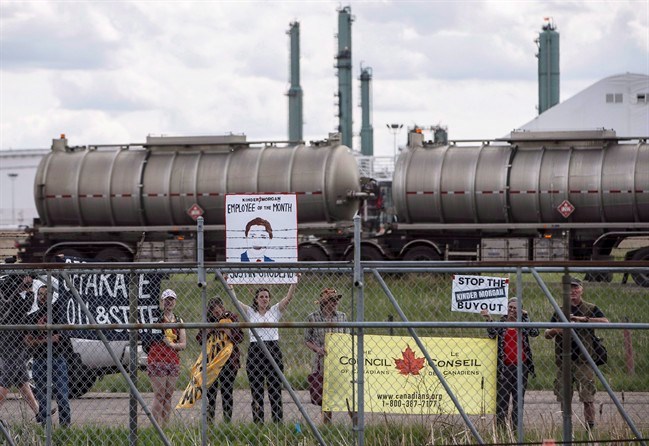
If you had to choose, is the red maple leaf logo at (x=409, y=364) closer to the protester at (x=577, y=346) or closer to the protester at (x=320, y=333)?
the protester at (x=320, y=333)

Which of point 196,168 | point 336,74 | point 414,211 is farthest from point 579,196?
point 336,74

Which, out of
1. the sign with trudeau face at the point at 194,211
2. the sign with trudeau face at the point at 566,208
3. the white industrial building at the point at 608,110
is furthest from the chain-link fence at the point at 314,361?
the white industrial building at the point at 608,110

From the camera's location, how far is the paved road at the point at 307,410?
10655mm

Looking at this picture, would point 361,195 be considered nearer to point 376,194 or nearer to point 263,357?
point 376,194

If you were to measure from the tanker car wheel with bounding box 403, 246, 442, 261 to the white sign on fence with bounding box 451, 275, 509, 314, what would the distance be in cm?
1896

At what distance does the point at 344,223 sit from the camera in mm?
28922

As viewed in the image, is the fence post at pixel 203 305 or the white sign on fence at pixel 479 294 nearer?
the fence post at pixel 203 305

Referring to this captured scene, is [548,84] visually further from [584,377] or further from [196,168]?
[584,377]

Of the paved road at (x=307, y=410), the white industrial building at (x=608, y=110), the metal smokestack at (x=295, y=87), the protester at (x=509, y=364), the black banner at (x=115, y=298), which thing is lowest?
the paved road at (x=307, y=410)

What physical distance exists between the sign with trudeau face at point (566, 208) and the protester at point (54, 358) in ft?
60.8

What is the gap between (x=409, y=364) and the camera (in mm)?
9742

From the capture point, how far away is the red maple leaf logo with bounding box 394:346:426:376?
9727 millimetres

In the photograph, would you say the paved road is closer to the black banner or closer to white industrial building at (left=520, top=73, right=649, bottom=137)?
the black banner

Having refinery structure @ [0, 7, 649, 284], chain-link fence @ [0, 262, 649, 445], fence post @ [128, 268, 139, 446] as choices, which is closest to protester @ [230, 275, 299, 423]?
chain-link fence @ [0, 262, 649, 445]
